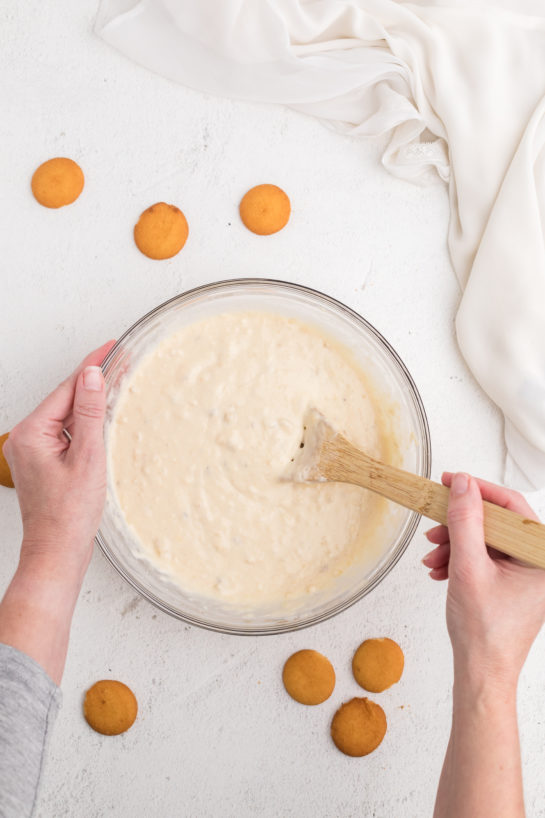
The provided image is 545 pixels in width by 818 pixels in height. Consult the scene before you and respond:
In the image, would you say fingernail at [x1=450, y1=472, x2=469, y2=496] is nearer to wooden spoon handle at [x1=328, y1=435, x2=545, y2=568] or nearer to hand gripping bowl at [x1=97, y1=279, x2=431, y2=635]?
wooden spoon handle at [x1=328, y1=435, x2=545, y2=568]

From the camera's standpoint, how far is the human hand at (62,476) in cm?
103

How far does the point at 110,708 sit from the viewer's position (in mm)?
1201

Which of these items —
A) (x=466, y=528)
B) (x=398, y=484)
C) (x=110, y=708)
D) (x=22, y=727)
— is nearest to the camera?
(x=22, y=727)

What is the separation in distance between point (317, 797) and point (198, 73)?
130 cm

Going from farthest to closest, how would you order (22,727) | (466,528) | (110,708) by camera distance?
(110,708), (466,528), (22,727)

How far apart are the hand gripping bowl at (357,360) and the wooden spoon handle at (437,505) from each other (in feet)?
0.42

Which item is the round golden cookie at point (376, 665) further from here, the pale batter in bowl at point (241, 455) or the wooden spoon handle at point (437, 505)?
the wooden spoon handle at point (437, 505)

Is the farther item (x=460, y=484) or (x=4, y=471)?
(x=4, y=471)

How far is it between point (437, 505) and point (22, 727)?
60 cm

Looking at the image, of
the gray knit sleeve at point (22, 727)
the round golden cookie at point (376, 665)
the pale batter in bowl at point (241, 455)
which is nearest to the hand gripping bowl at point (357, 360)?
the pale batter in bowl at point (241, 455)

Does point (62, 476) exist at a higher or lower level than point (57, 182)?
lower

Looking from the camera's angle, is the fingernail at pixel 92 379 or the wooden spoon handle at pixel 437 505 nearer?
the wooden spoon handle at pixel 437 505

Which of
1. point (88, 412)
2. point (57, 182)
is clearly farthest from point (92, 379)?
point (57, 182)

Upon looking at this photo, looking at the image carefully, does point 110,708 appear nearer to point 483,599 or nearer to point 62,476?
point 62,476
